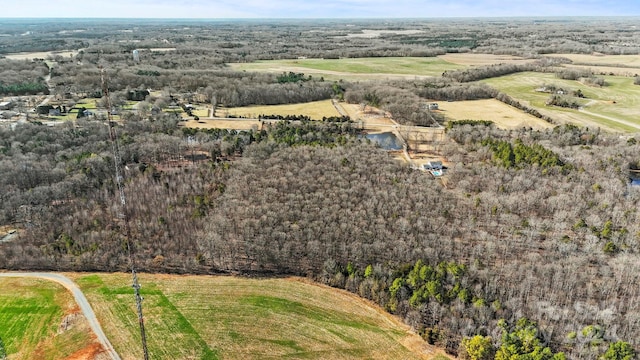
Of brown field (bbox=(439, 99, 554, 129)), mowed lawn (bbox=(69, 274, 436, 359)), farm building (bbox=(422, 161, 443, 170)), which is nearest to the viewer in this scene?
mowed lawn (bbox=(69, 274, 436, 359))

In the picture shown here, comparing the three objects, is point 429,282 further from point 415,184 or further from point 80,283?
point 80,283

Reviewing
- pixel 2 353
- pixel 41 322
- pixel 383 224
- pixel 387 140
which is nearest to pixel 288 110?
pixel 387 140

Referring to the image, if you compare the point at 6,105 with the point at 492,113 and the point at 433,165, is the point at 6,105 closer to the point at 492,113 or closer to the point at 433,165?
the point at 433,165

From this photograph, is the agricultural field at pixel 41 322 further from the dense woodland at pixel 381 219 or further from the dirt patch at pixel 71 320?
the dense woodland at pixel 381 219

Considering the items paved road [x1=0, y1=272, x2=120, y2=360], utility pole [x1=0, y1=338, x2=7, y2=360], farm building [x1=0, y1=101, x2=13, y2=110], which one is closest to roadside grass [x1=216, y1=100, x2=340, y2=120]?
farm building [x1=0, y1=101, x2=13, y2=110]

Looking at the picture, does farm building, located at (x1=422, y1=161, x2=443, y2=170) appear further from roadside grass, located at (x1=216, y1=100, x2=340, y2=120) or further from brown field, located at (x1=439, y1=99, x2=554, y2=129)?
roadside grass, located at (x1=216, y1=100, x2=340, y2=120)

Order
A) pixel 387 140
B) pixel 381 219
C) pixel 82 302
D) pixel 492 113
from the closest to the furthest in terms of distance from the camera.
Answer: pixel 82 302
pixel 381 219
pixel 387 140
pixel 492 113

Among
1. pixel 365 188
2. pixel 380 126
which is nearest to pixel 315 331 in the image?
pixel 365 188
